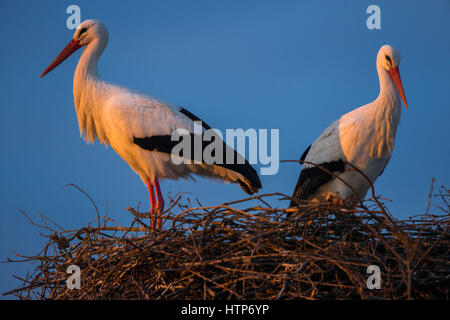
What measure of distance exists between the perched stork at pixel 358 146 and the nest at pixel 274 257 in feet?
3.52

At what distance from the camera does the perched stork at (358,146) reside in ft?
15.6

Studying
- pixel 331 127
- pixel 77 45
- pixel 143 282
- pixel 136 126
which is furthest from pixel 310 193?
pixel 77 45

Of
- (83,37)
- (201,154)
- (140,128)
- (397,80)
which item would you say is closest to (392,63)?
(397,80)

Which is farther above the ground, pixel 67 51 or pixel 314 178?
pixel 67 51

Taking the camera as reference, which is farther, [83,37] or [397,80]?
[83,37]

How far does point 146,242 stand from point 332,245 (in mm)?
1145

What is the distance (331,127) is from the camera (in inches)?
196

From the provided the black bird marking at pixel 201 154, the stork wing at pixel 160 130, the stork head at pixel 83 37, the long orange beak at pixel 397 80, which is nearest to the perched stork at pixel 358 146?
the long orange beak at pixel 397 80

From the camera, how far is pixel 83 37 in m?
5.99

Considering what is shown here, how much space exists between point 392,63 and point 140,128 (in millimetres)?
2293

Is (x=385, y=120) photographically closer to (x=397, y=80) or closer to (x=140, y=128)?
(x=397, y=80)

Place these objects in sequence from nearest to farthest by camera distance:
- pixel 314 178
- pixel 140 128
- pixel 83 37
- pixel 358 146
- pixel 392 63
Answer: pixel 358 146 → pixel 314 178 → pixel 392 63 → pixel 140 128 → pixel 83 37

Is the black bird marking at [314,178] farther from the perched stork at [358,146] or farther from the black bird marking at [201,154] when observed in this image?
the black bird marking at [201,154]

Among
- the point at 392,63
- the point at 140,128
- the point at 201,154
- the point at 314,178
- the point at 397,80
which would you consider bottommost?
the point at 314,178
